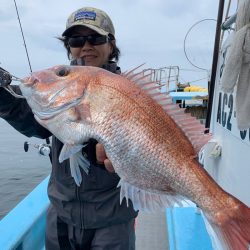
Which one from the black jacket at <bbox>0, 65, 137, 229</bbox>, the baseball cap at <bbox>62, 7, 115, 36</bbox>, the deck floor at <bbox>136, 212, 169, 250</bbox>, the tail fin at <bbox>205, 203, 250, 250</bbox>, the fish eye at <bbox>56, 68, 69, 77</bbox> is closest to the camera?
the tail fin at <bbox>205, 203, 250, 250</bbox>

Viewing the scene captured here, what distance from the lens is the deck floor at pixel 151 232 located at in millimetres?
3412

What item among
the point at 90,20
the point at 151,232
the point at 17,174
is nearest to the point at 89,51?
the point at 90,20

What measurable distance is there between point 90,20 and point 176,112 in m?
0.92

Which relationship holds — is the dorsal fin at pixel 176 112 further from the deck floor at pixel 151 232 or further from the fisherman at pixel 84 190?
the deck floor at pixel 151 232

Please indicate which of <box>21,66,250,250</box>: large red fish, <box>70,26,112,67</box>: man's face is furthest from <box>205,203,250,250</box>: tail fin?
<box>70,26,112,67</box>: man's face

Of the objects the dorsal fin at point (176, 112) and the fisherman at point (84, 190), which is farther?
the fisherman at point (84, 190)

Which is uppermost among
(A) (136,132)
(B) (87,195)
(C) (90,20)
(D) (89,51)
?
(C) (90,20)

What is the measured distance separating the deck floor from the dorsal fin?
2113mm

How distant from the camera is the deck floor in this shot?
3412mm

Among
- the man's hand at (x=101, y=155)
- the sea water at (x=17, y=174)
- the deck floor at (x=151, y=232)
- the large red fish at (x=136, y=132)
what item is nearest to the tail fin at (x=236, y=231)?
the large red fish at (x=136, y=132)

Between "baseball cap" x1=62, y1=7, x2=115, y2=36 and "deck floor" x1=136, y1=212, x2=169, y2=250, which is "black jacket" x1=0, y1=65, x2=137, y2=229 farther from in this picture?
"deck floor" x1=136, y1=212, x2=169, y2=250

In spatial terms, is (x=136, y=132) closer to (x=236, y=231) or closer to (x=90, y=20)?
(x=236, y=231)

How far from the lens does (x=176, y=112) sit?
4.97ft

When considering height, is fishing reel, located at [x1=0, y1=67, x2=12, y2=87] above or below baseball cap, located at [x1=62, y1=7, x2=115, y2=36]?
below
